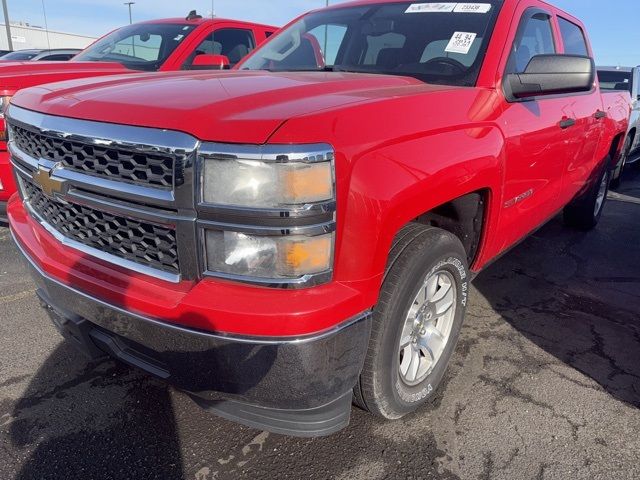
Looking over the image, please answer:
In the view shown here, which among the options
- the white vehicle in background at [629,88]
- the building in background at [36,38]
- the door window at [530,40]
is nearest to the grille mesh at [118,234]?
the door window at [530,40]

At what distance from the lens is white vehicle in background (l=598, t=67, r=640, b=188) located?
24.5ft

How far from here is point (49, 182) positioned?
1.90m

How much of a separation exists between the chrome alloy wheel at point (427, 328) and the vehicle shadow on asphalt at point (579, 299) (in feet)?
1.96

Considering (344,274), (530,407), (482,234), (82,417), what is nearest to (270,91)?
(344,274)

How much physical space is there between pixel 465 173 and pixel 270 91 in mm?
850

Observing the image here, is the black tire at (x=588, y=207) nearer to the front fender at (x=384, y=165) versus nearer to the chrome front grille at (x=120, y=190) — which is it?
the front fender at (x=384, y=165)

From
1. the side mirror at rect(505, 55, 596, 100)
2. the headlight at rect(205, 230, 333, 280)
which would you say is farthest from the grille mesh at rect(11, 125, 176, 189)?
the side mirror at rect(505, 55, 596, 100)

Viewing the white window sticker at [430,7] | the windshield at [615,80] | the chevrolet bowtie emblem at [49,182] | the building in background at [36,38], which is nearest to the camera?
the chevrolet bowtie emblem at [49,182]

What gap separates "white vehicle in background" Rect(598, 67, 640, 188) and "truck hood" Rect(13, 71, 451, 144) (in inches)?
258

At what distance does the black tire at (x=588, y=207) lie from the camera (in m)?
4.84

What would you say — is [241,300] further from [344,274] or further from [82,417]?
[82,417]

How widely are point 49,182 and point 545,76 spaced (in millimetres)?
2252

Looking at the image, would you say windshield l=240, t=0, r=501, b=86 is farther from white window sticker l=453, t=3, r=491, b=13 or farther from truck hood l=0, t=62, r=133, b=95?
truck hood l=0, t=62, r=133, b=95

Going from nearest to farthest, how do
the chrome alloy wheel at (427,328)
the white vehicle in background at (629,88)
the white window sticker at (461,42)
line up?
the chrome alloy wheel at (427,328) → the white window sticker at (461,42) → the white vehicle in background at (629,88)
